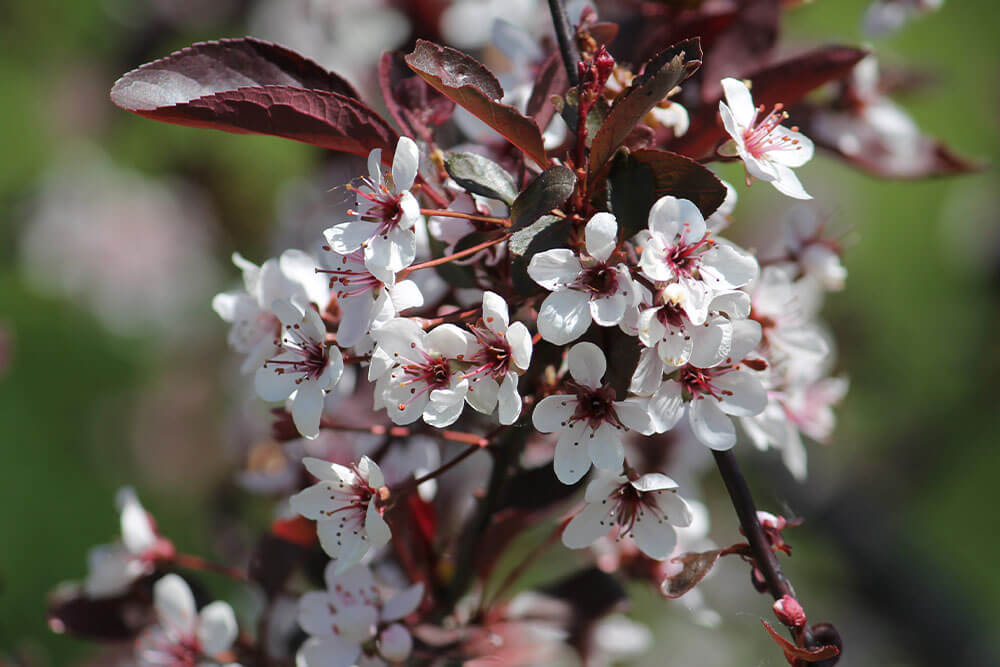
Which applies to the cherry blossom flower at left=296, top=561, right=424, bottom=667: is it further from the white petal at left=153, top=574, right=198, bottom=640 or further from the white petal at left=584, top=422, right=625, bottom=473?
the white petal at left=584, top=422, right=625, bottom=473

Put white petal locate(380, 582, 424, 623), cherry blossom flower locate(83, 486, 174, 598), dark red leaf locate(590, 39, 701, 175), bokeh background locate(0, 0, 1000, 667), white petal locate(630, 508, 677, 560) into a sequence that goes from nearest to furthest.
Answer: dark red leaf locate(590, 39, 701, 175) < white petal locate(630, 508, 677, 560) < white petal locate(380, 582, 424, 623) < cherry blossom flower locate(83, 486, 174, 598) < bokeh background locate(0, 0, 1000, 667)

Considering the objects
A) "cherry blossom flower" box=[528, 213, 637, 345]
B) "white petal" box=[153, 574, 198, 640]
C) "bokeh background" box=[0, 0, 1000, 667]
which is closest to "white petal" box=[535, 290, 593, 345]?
"cherry blossom flower" box=[528, 213, 637, 345]

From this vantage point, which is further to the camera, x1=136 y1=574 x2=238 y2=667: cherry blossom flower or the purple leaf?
x1=136 y1=574 x2=238 y2=667: cherry blossom flower

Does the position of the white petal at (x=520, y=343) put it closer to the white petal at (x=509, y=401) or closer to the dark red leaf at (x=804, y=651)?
the white petal at (x=509, y=401)

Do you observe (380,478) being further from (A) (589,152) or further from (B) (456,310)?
(A) (589,152)

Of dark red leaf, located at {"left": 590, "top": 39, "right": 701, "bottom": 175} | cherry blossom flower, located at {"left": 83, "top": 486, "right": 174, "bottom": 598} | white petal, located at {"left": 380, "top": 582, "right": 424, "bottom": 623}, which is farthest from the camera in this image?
cherry blossom flower, located at {"left": 83, "top": 486, "right": 174, "bottom": 598}

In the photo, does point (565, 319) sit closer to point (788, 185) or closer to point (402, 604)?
point (788, 185)

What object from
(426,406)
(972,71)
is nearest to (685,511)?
(426,406)
